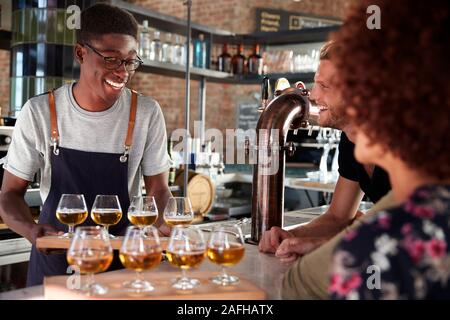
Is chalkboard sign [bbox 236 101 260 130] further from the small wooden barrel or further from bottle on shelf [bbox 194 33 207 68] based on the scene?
the small wooden barrel

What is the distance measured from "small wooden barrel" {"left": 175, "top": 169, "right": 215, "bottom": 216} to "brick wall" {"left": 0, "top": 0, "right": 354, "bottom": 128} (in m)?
2.94

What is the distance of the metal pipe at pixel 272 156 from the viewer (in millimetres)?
1957

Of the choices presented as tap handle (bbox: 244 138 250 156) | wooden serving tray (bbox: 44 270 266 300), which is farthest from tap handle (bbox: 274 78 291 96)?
wooden serving tray (bbox: 44 270 266 300)

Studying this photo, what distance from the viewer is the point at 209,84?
777 cm

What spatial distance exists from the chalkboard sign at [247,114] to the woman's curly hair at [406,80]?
6709mm

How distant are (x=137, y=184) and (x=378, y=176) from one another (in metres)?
1.02

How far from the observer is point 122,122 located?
229cm

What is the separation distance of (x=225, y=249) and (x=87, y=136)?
1106 millimetres

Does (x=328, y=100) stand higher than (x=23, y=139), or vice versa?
(x=328, y=100)

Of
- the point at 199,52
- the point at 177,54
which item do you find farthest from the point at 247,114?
the point at 177,54

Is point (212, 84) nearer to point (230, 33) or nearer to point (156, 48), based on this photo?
point (230, 33)
